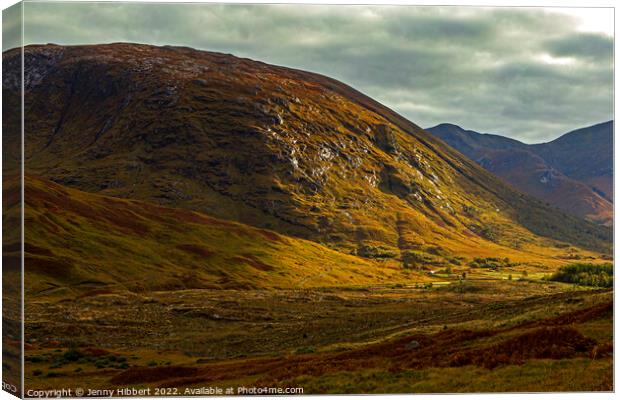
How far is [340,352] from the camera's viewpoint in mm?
53656

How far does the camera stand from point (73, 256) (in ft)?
488

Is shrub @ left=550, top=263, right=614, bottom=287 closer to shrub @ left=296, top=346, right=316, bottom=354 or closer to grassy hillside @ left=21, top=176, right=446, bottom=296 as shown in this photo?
grassy hillside @ left=21, top=176, right=446, bottom=296

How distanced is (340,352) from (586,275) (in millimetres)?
91848

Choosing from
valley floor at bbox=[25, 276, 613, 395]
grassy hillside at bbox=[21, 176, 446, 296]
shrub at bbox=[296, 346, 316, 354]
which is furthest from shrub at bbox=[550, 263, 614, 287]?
shrub at bbox=[296, 346, 316, 354]

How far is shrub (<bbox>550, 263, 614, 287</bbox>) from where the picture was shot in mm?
119856

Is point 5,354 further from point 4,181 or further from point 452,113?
point 452,113

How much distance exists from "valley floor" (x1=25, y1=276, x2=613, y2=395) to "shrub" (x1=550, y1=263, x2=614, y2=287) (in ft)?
138

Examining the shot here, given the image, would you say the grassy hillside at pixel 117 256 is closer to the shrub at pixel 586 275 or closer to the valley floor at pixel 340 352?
the valley floor at pixel 340 352

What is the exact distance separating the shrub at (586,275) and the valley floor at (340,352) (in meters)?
42.1

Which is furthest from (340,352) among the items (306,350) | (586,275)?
(586,275)

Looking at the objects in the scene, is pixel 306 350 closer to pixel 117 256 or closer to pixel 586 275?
pixel 586 275

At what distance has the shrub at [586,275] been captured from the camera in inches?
4719

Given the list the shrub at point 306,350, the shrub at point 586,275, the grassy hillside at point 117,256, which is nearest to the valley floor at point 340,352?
the shrub at point 306,350

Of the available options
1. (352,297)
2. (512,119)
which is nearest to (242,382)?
(512,119)
